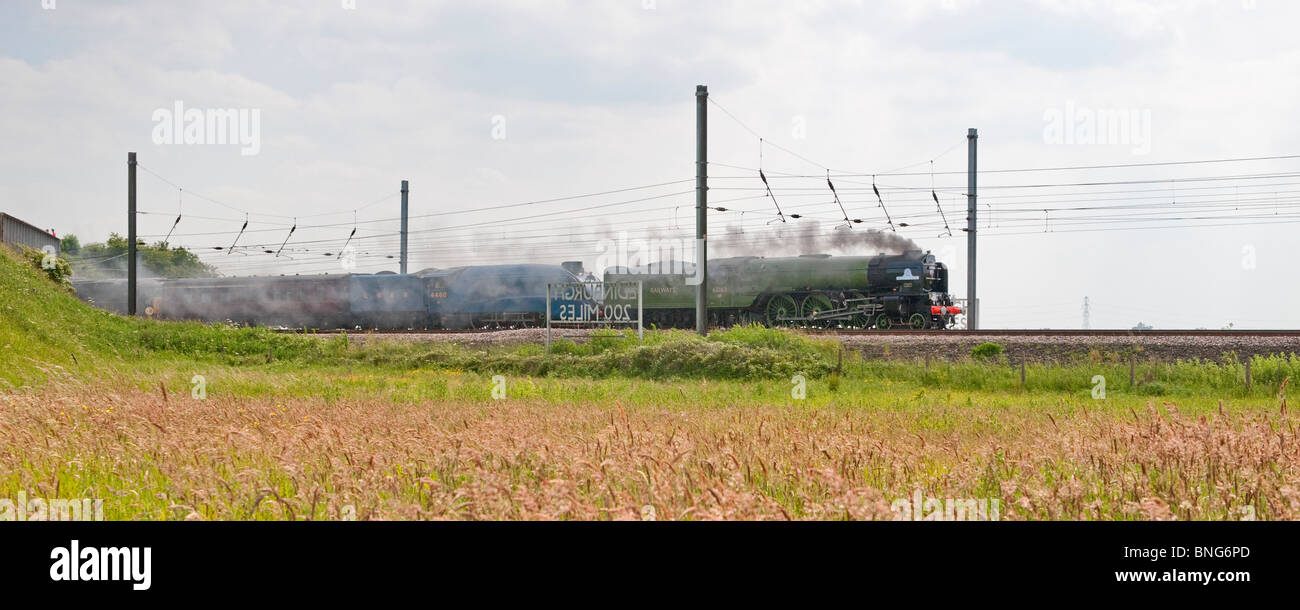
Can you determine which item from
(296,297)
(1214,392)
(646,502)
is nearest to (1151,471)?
(646,502)

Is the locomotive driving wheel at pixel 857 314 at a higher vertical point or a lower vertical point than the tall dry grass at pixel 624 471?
higher

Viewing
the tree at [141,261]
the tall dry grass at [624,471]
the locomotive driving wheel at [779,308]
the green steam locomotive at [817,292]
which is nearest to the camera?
the tall dry grass at [624,471]

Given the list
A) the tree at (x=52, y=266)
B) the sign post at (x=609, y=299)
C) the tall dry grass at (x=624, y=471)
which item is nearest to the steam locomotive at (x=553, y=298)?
the sign post at (x=609, y=299)

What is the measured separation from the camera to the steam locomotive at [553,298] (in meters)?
33.1

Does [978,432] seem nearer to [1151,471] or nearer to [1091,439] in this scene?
[1091,439]

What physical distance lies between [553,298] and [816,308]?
9.81 meters

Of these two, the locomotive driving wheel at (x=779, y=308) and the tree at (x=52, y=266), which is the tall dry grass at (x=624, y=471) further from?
the tree at (x=52, y=266)

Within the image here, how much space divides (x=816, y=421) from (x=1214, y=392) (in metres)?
10.5

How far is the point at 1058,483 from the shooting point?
446 centimetres

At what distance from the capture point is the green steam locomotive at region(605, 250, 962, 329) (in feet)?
108

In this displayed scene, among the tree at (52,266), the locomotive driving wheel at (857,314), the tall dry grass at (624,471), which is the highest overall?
the tree at (52,266)

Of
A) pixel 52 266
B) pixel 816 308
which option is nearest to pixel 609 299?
pixel 816 308

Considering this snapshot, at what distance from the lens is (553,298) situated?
97.1 feet

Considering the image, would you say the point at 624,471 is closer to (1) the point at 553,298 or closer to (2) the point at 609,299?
(2) the point at 609,299
